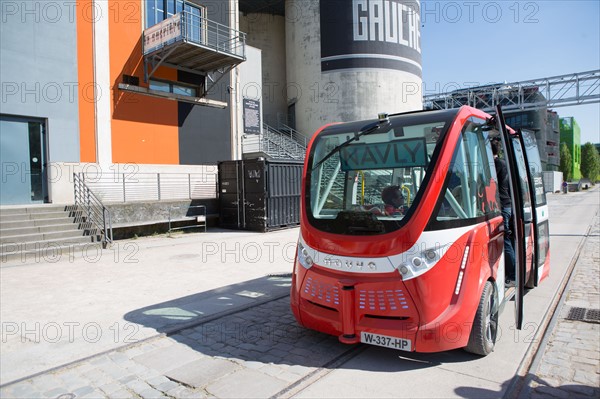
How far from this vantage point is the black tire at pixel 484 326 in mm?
4105

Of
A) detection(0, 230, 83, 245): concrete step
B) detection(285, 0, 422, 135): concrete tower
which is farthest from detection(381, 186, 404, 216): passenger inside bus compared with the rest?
detection(285, 0, 422, 135): concrete tower

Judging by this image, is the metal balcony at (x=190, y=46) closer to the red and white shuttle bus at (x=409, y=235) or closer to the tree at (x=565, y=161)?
the red and white shuttle bus at (x=409, y=235)

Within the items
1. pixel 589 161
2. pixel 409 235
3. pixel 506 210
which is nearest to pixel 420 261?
pixel 409 235

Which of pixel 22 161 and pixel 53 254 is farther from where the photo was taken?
pixel 22 161

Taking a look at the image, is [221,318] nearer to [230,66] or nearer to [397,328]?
[397,328]

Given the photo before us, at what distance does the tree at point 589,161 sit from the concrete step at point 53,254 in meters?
107

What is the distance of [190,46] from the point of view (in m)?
17.3

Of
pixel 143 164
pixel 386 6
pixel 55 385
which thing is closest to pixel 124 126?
pixel 143 164

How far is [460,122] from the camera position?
431cm

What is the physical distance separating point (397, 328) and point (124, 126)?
15867mm

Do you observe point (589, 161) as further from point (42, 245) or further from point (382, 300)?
point (382, 300)

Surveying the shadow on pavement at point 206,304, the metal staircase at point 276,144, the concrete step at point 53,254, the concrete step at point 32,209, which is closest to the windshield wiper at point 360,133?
the shadow on pavement at point 206,304

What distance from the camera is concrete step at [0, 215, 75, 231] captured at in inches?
449

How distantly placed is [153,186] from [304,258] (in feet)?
45.2
